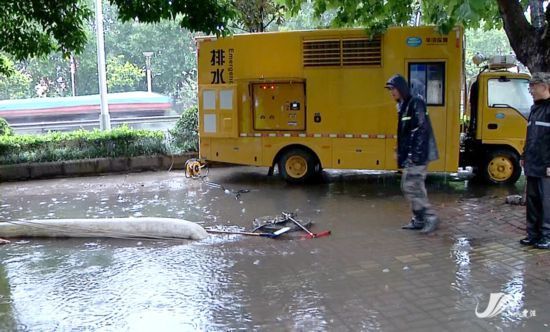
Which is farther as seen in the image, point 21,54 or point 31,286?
point 21,54

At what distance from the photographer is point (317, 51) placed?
10414mm

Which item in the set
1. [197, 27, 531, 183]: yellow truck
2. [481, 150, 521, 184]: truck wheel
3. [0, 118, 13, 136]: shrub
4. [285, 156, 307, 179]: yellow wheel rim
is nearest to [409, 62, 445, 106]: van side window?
[197, 27, 531, 183]: yellow truck

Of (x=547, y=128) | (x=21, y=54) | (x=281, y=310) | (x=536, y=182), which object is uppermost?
(x=21, y=54)

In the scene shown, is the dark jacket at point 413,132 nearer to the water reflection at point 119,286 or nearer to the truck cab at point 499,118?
the water reflection at point 119,286

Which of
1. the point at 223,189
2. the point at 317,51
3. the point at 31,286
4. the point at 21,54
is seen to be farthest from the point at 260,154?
the point at 31,286

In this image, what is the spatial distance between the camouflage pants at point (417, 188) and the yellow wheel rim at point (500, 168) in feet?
13.4

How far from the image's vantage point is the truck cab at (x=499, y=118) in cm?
1003

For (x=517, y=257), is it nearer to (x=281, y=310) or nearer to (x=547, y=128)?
(x=547, y=128)

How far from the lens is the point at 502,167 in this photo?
1034 cm

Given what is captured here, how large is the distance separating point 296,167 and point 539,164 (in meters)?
5.77

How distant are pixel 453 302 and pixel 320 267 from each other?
4.82 feet

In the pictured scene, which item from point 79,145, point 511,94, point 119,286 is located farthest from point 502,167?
point 79,145

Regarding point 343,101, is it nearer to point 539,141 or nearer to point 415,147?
point 415,147

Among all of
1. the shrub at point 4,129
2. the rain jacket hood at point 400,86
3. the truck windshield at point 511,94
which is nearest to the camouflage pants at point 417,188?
the rain jacket hood at point 400,86
